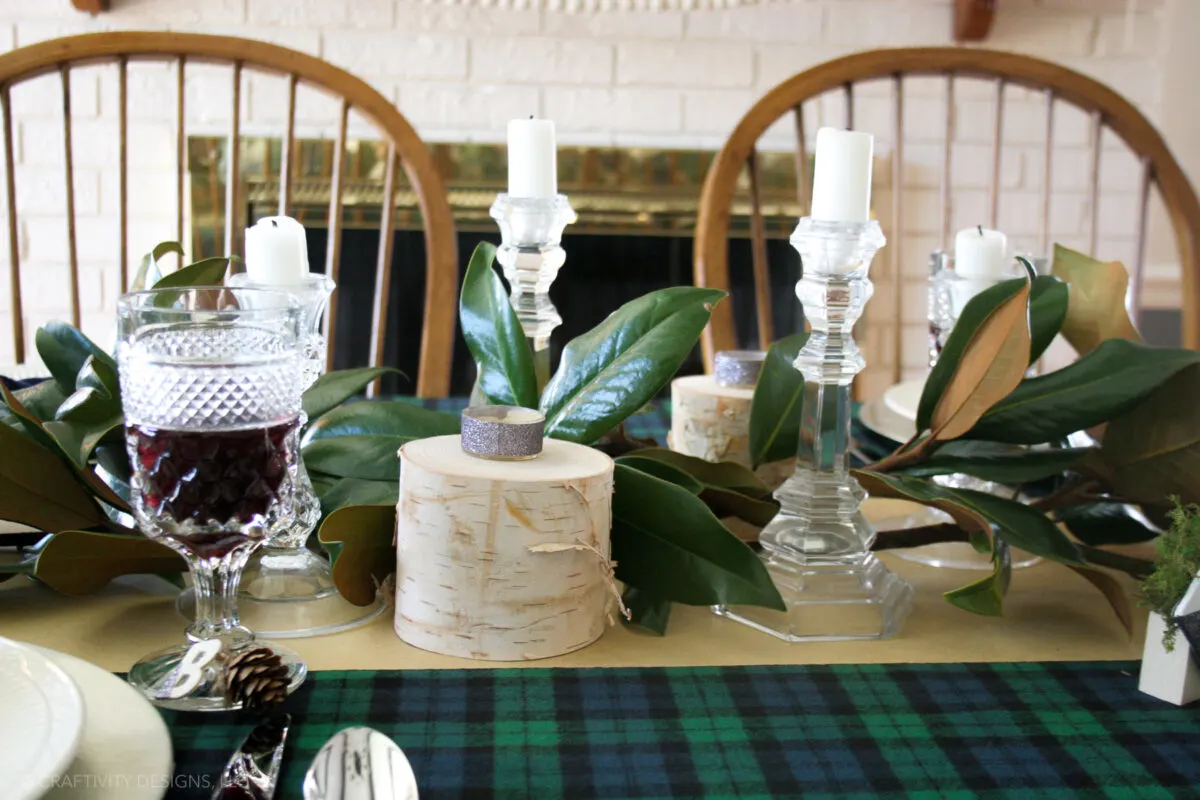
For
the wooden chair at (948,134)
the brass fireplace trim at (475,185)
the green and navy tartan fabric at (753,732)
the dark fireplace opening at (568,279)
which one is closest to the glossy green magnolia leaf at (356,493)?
the green and navy tartan fabric at (753,732)

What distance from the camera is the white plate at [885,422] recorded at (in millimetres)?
→ 903

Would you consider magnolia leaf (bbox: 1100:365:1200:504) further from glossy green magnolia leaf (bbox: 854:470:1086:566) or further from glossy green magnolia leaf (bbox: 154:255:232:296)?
glossy green magnolia leaf (bbox: 154:255:232:296)

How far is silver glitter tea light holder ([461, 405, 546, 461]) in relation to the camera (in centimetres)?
55

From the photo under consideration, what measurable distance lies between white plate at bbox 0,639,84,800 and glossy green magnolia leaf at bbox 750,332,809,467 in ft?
1.32

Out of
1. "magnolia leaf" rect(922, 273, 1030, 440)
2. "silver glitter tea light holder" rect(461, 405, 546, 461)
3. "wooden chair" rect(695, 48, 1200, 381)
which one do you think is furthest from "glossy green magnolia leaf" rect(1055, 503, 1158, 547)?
"wooden chair" rect(695, 48, 1200, 381)

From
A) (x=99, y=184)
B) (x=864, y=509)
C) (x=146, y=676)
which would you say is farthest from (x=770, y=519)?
(x=99, y=184)

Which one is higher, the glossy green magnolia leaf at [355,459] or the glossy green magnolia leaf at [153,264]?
the glossy green magnolia leaf at [153,264]

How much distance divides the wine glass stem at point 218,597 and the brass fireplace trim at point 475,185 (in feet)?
6.34

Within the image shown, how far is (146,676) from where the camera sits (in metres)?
0.49

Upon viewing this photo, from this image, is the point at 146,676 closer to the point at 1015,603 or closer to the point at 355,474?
the point at 355,474

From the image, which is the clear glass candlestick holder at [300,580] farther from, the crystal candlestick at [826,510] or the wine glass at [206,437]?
the crystal candlestick at [826,510]

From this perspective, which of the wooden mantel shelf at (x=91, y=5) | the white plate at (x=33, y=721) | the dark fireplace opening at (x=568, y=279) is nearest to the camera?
the white plate at (x=33, y=721)

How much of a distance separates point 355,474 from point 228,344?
14 centimetres

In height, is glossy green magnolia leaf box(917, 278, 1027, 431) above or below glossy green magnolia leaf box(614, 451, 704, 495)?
above
